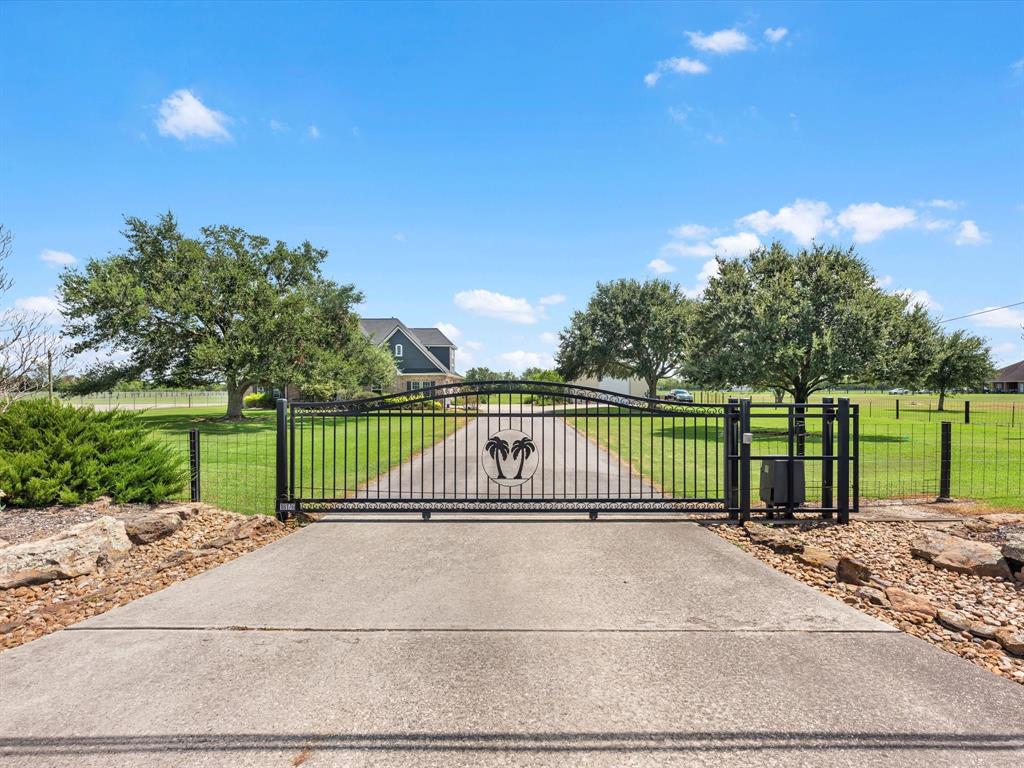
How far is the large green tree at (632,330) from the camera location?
44094mm

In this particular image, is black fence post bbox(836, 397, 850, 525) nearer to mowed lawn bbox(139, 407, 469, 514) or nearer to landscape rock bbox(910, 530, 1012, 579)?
landscape rock bbox(910, 530, 1012, 579)

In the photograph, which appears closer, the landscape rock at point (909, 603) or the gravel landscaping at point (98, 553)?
the landscape rock at point (909, 603)

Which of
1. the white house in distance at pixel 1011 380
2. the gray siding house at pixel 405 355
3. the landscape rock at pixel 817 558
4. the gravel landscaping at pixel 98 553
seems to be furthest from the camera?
the white house in distance at pixel 1011 380

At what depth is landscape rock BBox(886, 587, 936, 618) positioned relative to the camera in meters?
4.25

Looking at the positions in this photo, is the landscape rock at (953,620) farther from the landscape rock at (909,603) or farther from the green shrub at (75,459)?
the green shrub at (75,459)

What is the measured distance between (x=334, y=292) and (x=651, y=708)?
30960 millimetres

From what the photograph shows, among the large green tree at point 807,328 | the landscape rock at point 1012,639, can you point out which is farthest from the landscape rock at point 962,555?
the large green tree at point 807,328

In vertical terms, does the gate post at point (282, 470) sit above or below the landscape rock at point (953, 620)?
above

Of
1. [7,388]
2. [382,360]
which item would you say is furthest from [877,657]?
[382,360]

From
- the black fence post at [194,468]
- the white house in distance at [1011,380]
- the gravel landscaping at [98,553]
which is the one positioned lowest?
the gravel landscaping at [98,553]

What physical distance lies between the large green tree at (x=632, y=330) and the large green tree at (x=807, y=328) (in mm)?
19632

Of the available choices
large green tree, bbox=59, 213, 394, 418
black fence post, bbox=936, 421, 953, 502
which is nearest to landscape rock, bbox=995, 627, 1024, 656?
black fence post, bbox=936, 421, 953, 502

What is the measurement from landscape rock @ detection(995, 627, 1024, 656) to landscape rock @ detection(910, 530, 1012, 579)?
1.42m

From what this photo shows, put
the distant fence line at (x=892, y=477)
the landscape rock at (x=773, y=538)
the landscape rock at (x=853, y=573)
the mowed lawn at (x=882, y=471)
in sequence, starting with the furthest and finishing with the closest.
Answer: the distant fence line at (x=892, y=477), the mowed lawn at (x=882, y=471), the landscape rock at (x=773, y=538), the landscape rock at (x=853, y=573)
